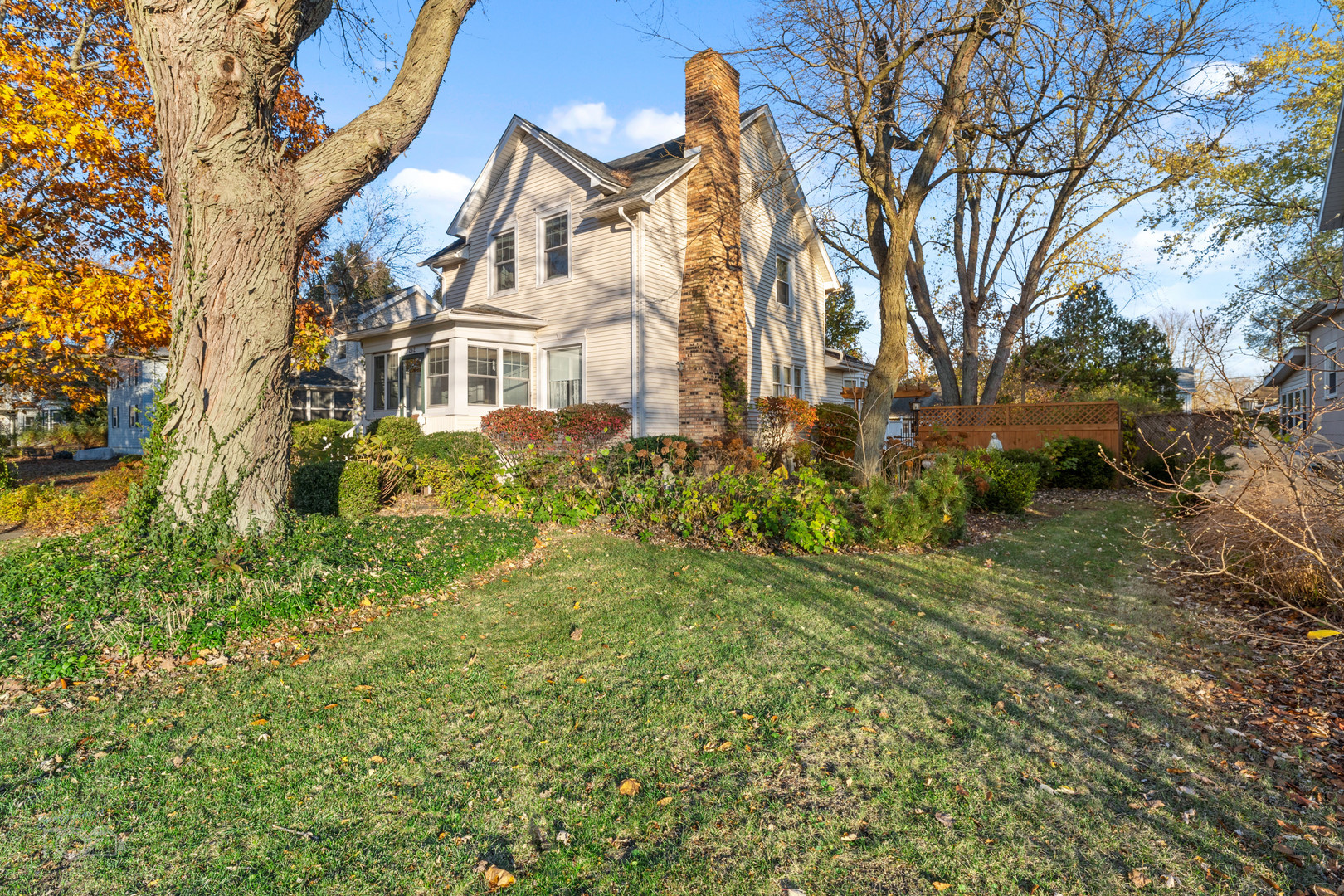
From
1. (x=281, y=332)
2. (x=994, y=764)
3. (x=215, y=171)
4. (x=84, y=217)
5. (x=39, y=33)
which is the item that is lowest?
(x=994, y=764)

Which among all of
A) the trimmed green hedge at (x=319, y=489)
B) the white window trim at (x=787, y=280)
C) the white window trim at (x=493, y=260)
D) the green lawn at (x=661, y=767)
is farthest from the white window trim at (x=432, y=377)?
the green lawn at (x=661, y=767)

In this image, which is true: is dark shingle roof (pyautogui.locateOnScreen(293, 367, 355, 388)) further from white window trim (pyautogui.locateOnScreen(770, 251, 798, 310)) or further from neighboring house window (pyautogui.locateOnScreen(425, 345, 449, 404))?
white window trim (pyautogui.locateOnScreen(770, 251, 798, 310))

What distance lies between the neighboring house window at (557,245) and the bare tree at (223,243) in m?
7.84

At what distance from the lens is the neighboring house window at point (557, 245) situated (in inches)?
535

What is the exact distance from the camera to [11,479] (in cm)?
1085

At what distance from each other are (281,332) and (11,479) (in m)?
9.26

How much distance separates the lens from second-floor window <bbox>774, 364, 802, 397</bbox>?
618 inches

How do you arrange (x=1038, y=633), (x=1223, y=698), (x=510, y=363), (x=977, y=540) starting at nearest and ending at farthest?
(x=1223, y=698) → (x=1038, y=633) → (x=977, y=540) → (x=510, y=363)

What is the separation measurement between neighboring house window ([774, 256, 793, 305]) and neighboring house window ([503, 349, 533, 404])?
6.34 m

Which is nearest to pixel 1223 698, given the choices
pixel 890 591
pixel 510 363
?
pixel 890 591

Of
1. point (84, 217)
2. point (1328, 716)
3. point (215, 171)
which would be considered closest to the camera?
point (1328, 716)

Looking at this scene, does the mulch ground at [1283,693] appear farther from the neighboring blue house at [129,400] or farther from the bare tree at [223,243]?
the neighboring blue house at [129,400]

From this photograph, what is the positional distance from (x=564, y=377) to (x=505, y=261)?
3346mm

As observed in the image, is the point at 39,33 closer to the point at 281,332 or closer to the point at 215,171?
the point at 215,171
